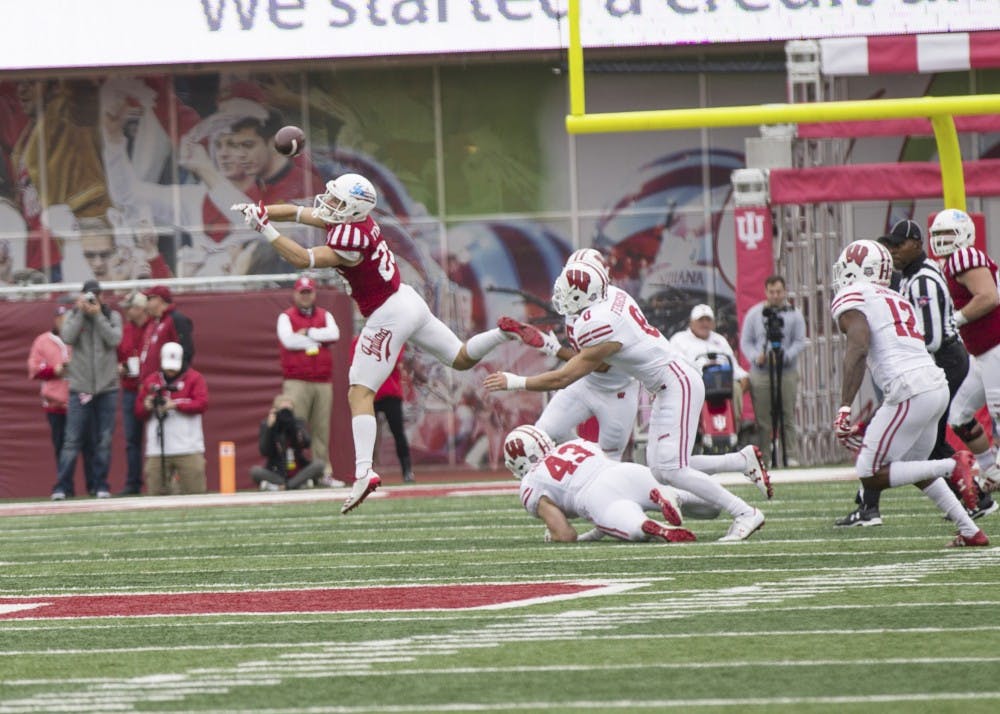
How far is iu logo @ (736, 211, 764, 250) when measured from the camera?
17.5m

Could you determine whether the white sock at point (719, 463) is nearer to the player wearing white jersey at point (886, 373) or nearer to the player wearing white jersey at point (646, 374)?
the player wearing white jersey at point (646, 374)

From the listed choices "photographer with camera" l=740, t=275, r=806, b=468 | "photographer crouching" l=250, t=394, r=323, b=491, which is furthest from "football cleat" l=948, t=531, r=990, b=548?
"photographer crouching" l=250, t=394, r=323, b=491

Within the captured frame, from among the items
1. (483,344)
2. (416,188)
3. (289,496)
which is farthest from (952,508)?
(416,188)

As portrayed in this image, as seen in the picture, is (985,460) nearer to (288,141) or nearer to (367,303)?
(367,303)

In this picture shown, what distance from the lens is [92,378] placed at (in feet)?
55.1

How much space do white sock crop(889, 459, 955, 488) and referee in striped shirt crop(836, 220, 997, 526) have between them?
1.74 meters

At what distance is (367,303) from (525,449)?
1.72 metres

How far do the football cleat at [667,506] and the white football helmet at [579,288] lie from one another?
933 mm

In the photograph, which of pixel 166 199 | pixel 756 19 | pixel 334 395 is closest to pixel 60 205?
pixel 166 199

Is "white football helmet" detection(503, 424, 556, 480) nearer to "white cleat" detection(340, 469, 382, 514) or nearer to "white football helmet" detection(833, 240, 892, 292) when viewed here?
"white cleat" detection(340, 469, 382, 514)

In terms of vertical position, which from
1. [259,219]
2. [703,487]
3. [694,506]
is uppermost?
[259,219]

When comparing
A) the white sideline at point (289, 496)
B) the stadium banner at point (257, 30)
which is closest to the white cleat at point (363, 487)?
the white sideline at point (289, 496)

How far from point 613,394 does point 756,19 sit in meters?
3.29

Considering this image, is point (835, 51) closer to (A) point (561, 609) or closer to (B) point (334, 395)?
(B) point (334, 395)
